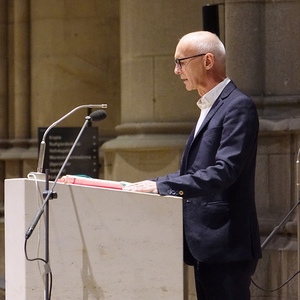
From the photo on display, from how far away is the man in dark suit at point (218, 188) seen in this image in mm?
4199

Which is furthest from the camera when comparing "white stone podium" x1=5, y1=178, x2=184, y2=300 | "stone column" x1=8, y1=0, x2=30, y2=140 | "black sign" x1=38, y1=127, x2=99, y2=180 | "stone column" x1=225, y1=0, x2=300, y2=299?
"stone column" x1=8, y1=0, x2=30, y2=140

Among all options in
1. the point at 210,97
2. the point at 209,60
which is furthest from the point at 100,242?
the point at 209,60

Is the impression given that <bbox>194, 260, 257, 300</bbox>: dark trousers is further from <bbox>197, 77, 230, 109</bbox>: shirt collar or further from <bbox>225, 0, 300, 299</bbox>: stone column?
<bbox>225, 0, 300, 299</bbox>: stone column

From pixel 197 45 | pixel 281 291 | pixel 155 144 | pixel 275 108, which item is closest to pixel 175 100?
pixel 155 144

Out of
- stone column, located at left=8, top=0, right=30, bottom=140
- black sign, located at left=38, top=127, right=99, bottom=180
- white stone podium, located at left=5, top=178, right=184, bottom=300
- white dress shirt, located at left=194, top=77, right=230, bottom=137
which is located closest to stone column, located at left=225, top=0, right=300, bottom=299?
black sign, located at left=38, top=127, right=99, bottom=180

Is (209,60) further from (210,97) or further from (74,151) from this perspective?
(74,151)

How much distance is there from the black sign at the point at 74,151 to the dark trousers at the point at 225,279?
4.75 metres

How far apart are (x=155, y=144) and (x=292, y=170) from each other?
1.52m

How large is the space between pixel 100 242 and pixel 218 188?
575mm

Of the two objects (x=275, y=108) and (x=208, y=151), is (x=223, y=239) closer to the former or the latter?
(x=208, y=151)

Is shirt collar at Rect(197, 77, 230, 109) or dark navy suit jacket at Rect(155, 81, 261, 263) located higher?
shirt collar at Rect(197, 77, 230, 109)

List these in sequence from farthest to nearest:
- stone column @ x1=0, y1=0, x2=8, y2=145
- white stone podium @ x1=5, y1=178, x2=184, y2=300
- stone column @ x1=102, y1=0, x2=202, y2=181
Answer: stone column @ x1=0, y1=0, x2=8, y2=145
stone column @ x1=102, y1=0, x2=202, y2=181
white stone podium @ x1=5, y1=178, x2=184, y2=300

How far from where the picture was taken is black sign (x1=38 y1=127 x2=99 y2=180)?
9023 millimetres

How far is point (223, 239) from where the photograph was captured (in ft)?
14.1
